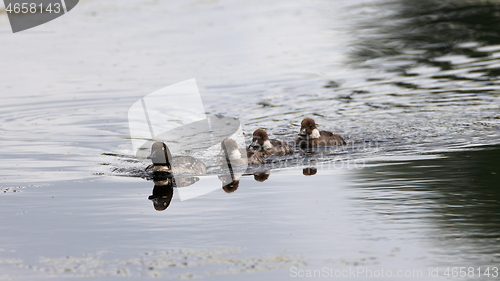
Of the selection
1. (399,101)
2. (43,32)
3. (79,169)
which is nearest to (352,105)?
(399,101)

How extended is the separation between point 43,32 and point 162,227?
66.8ft

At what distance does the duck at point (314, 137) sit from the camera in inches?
453

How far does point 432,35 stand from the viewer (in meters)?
20.3

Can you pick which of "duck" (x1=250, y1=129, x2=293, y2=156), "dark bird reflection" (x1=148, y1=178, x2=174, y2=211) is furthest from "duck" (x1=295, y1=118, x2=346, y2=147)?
"dark bird reflection" (x1=148, y1=178, x2=174, y2=211)

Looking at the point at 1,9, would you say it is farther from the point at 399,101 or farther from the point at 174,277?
the point at 174,277

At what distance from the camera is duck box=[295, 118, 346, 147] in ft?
37.7

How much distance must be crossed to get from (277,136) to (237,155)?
98.1 inches

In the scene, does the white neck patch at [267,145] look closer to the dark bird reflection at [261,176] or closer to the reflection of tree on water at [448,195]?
the dark bird reflection at [261,176]

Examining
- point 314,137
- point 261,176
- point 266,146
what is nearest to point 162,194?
point 261,176

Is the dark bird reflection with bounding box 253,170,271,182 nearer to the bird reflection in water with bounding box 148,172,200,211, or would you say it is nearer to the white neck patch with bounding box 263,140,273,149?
the bird reflection in water with bounding box 148,172,200,211

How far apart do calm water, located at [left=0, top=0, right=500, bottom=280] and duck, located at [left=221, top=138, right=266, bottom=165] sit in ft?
0.88

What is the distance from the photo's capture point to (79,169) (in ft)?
33.3

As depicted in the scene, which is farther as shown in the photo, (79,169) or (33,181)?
(79,169)

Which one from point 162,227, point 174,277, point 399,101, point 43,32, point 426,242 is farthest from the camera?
point 43,32
